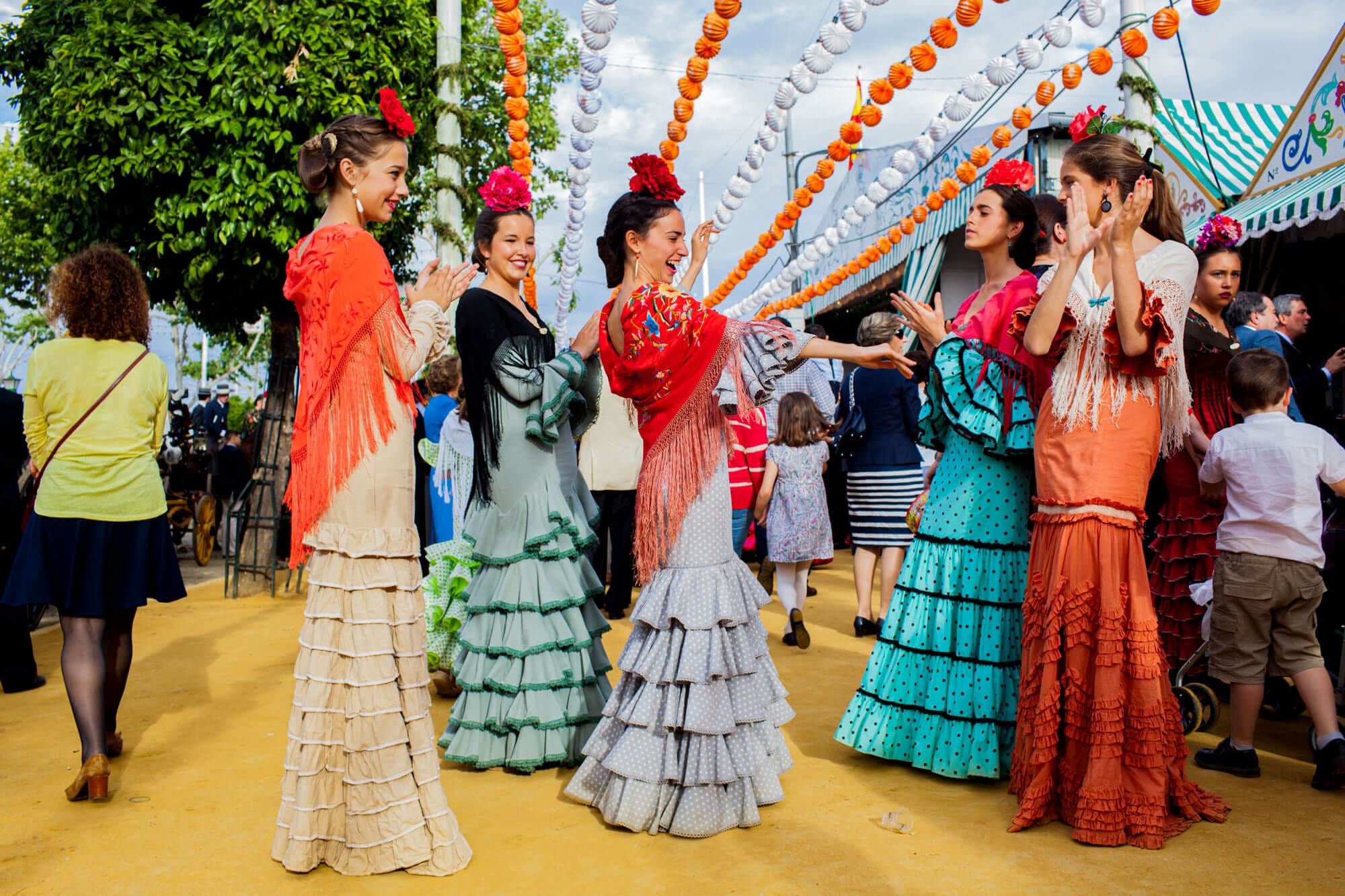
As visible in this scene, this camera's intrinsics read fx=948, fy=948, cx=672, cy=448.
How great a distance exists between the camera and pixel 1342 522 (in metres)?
4.33

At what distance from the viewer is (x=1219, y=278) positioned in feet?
14.6

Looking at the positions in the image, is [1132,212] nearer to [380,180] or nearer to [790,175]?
[380,180]

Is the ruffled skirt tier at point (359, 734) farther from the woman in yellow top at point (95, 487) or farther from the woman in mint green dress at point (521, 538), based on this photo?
Result: the woman in yellow top at point (95, 487)

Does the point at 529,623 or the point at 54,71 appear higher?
the point at 54,71

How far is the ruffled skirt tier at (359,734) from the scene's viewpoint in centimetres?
275

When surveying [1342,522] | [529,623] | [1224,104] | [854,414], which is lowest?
[529,623]

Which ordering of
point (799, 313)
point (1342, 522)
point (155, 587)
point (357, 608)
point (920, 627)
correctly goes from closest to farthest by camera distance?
point (357, 608) < point (920, 627) < point (155, 587) < point (1342, 522) < point (799, 313)

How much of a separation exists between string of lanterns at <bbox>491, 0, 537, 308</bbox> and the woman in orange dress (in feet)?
12.0

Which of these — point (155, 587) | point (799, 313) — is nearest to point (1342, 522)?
point (155, 587)

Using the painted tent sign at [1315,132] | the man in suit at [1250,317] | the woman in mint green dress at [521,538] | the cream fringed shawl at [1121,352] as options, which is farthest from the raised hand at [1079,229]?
the painted tent sign at [1315,132]

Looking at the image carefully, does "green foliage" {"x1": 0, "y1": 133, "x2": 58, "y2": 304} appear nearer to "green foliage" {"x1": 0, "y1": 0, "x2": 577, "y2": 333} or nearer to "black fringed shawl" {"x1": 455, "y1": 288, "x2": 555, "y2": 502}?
"green foliage" {"x1": 0, "y1": 0, "x2": 577, "y2": 333}

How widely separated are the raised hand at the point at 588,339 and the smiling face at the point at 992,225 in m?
1.52

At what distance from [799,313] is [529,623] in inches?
570

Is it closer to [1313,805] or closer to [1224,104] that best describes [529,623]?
[1313,805]
